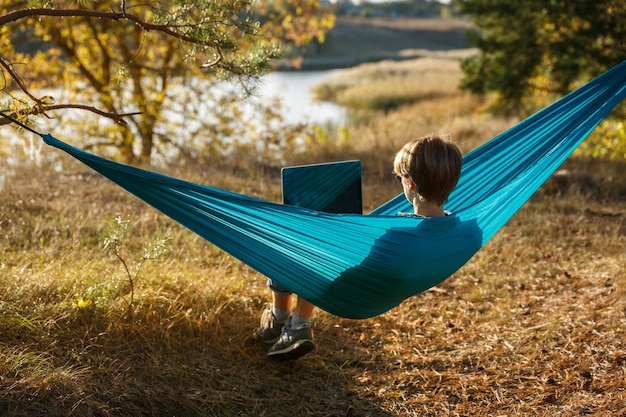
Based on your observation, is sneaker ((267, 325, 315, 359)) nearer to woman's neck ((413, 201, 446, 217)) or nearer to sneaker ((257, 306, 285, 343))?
sneaker ((257, 306, 285, 343))

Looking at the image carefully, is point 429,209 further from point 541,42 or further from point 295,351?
point 541,42

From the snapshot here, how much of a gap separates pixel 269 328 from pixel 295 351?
0.19 meters

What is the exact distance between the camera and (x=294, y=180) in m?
2.26

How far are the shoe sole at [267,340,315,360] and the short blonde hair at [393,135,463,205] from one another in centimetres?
64

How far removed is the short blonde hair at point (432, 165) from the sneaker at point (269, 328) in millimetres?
758

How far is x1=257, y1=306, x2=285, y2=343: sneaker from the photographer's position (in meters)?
2.39

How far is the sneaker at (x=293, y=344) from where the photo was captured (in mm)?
2221

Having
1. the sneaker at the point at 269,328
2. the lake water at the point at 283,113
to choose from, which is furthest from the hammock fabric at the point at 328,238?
the lake water at the point at 283,113

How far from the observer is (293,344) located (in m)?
2.24

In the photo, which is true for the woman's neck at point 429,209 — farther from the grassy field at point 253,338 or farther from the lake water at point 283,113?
the lake water at point 283,113

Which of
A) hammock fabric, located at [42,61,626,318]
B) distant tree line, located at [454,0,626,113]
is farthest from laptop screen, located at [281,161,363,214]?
distant tree line, located at [454,0,626,113]

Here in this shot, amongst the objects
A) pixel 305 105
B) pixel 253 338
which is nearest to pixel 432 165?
pixel 253 338

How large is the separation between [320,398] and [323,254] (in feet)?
1.85

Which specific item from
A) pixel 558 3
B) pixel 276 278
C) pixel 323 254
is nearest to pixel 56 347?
pixel 276 278
